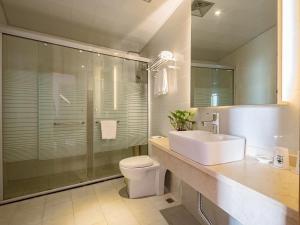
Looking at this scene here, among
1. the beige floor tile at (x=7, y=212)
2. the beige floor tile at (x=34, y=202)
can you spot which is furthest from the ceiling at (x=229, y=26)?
the beige floor tile at (x=7, y=212)

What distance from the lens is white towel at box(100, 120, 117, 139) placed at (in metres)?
2.67

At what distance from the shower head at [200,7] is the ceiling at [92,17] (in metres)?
0.39

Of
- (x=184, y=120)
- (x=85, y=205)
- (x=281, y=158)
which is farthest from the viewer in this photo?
(x=85, y=205)

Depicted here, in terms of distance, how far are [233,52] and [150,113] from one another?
5.93 ft

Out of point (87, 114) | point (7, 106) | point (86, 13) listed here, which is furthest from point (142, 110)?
point (7, 106)

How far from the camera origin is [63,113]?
2.43 metres

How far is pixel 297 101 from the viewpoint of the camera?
89 centimetres

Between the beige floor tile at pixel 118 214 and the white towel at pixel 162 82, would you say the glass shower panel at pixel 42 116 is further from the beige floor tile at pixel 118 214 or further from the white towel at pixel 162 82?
the white towel at pixel 162 82

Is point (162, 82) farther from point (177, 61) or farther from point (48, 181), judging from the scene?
point (48, 181)

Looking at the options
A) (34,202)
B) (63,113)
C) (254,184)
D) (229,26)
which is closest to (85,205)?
(34,202)

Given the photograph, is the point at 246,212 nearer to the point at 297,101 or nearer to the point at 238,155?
the point at 238,155

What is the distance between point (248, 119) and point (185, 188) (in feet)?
3.69

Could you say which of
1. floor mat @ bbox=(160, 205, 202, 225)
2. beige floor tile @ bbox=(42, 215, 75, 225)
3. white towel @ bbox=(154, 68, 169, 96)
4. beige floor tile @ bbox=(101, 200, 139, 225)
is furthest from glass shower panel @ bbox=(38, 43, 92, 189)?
floor mat @ bbox=(160, 205, 202, 225)

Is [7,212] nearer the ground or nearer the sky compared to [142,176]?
nearer the ground
